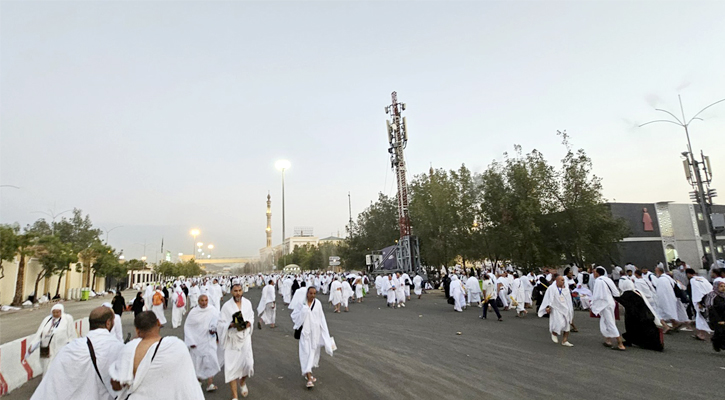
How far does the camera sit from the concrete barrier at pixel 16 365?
267 inches

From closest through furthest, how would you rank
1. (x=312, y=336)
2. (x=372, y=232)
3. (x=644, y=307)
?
(x=312, y=336), (x=644, y=307), (x=372, y=232)

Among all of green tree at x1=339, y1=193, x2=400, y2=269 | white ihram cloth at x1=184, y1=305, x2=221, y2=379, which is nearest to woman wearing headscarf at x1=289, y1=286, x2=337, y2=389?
white ihram cloth at x1=184, y1=305, x2=221, y2=379

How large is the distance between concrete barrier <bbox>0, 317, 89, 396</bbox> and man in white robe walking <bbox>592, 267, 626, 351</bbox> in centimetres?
1157

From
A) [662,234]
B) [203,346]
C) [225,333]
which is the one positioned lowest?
[203,346]

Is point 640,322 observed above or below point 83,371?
below

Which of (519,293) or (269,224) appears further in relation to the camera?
(269,224)

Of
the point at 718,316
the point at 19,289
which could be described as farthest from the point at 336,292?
the point at 19,289

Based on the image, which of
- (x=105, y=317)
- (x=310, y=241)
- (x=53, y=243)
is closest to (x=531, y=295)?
(x=105, y=317)

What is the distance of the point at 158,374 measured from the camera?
2957mm

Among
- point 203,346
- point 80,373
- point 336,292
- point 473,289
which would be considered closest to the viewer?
point 80,373

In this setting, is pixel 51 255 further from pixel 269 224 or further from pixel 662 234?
pixel 269 224

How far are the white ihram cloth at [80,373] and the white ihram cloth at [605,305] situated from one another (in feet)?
29.6

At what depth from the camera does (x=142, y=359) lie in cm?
296

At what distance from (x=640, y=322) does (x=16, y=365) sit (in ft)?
41.3
